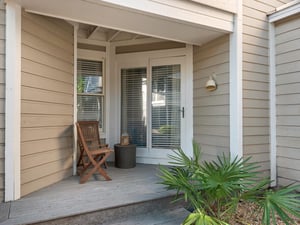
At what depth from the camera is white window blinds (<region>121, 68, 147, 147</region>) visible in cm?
435

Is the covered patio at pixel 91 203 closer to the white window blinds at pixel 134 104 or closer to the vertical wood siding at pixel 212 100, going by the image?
the vertical wood siding at pixel 212 100

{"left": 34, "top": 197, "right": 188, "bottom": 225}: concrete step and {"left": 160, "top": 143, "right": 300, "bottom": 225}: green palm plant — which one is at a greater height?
{"left": 160, "top": 143, "right": 300, "bottom": 225}: green palm plant

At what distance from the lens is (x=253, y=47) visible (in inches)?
129

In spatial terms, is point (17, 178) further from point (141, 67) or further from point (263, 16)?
point (263, 16)

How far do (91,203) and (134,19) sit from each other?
2161 millimetres

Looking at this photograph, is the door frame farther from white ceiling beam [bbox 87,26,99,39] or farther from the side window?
white ceiling beam [bbox 87,26,99,39]

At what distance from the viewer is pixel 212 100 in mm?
3418

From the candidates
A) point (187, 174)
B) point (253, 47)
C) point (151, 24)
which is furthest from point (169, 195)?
point (253, 47)

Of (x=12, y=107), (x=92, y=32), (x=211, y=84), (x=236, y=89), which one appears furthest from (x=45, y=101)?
(x=236, y=89)

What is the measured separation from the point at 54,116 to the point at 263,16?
337cm

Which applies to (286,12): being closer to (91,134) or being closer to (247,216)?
(247,216)

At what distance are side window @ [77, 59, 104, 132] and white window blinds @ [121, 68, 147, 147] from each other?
1.39 ft

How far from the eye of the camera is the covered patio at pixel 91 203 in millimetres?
2129

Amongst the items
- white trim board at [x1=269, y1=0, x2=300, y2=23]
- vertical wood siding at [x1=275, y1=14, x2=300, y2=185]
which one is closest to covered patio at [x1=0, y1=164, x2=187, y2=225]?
vertical wood siding at [x1=275, y1=14, x2=300, y2=185]
